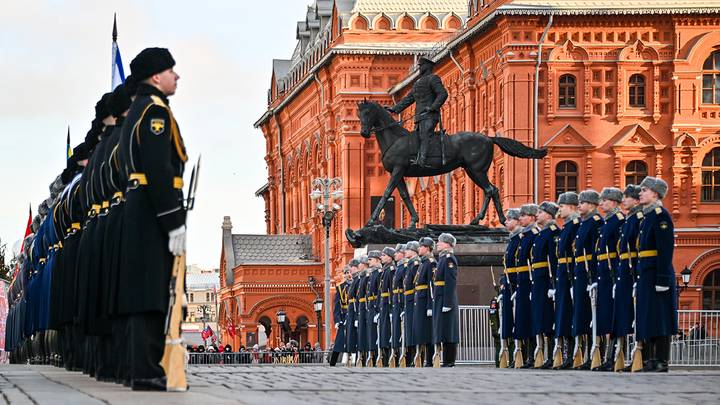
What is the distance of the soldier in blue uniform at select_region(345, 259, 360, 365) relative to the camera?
31.2 m

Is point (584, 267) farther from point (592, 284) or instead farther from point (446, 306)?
point (446, 306)

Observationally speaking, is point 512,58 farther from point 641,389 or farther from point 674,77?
point 641,389

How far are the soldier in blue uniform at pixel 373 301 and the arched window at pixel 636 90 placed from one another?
3324 centimetres

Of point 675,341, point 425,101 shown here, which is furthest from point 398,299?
point 425,101

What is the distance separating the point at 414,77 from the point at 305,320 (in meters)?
16.7

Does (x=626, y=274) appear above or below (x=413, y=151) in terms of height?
below

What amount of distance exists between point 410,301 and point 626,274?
22.0 ft

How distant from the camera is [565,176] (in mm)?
62406

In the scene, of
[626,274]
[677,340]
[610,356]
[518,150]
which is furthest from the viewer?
[518,150]

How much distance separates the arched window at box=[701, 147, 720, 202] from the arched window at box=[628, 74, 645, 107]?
264 centimetres

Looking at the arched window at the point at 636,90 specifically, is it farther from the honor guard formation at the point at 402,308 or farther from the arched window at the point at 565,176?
the honor guard formation at the point at 402,308

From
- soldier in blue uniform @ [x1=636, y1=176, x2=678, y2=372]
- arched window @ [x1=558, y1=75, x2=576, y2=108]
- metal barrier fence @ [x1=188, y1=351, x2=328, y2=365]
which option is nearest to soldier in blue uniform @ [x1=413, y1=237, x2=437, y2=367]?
soldier in blue uniform @ [x1=636, y1=176, x2=678, y2=372]

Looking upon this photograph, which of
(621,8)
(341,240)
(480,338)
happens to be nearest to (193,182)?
(480,338)

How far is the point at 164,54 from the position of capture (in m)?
14.6
